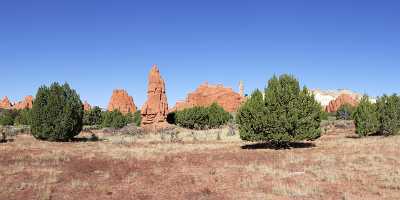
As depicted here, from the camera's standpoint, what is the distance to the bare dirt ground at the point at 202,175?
17.0m

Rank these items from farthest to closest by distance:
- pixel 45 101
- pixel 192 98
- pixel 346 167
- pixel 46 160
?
pixel 192 98 < pixel 45 101 < pixel 46 160 < pixel 346 167

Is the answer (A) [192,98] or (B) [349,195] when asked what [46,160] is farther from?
(A) [192,98]

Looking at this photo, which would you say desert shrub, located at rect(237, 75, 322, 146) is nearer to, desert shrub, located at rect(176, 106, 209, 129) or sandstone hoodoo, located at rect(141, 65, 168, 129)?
sandstone hoodoo, located at rect(141, 65, 168, 129)

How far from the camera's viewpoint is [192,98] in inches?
7082

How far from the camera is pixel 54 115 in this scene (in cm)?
4250

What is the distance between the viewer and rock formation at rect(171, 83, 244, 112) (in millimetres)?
175125

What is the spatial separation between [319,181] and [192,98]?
528 ft

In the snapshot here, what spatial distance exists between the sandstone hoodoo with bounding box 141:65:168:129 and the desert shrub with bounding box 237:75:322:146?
49311 millimetres

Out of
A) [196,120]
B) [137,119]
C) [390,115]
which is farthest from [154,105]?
[390,115]

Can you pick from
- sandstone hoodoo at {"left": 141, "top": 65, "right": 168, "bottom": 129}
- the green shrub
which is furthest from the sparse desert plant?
the green shrub

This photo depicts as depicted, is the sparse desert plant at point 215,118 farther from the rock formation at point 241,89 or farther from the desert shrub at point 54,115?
the rock formation at point 241,89

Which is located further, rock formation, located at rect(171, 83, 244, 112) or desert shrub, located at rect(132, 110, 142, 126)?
rock formation, located at rect(171, 83, 244, 112)

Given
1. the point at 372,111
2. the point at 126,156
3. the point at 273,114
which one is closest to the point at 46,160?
the point at 126,156

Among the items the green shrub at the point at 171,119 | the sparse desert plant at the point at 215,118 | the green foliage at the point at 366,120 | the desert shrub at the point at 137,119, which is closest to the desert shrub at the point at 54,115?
the green foliage at the point at 366,120
